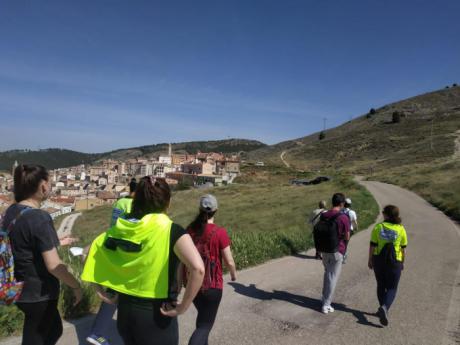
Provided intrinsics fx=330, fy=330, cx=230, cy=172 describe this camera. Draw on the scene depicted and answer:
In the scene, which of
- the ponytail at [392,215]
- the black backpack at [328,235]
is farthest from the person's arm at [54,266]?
the ponytail at [392,215]

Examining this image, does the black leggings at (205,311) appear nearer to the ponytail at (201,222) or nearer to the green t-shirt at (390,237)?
the ponytail at (201,222)

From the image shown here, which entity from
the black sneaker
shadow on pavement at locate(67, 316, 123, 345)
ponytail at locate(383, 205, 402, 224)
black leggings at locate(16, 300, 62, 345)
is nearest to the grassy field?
ponytail at locate(383, 205, 402, 224)

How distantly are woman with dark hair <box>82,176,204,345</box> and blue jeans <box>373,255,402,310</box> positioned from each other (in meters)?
3.56

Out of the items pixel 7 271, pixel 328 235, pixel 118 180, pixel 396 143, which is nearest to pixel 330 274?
pixel 328 235

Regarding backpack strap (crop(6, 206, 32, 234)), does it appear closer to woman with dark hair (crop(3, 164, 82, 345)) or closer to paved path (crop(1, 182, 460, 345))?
woman with dark hair (crop(3, 164, 82, 345))

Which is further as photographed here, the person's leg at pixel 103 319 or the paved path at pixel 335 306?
the paved path at pixel 335 306

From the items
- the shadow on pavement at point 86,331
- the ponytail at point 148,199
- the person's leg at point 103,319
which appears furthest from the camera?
the shadow on pavement at point 86,331

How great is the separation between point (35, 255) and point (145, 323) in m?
1.00

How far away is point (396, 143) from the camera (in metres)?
68.2

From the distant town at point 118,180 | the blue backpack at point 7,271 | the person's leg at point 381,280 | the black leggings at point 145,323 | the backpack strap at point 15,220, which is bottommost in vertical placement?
the distant town at point 118,180

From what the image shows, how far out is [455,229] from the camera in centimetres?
1215

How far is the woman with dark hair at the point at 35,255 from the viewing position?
7.63ft

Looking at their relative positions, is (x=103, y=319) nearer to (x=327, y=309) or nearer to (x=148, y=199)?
(x=148, y=199)

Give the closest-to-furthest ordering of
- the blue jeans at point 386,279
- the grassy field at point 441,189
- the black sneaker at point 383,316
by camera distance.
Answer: the black sneaker at point 383,316 → the blue jeans at point 386,279 → the grassy field at point 441,189
